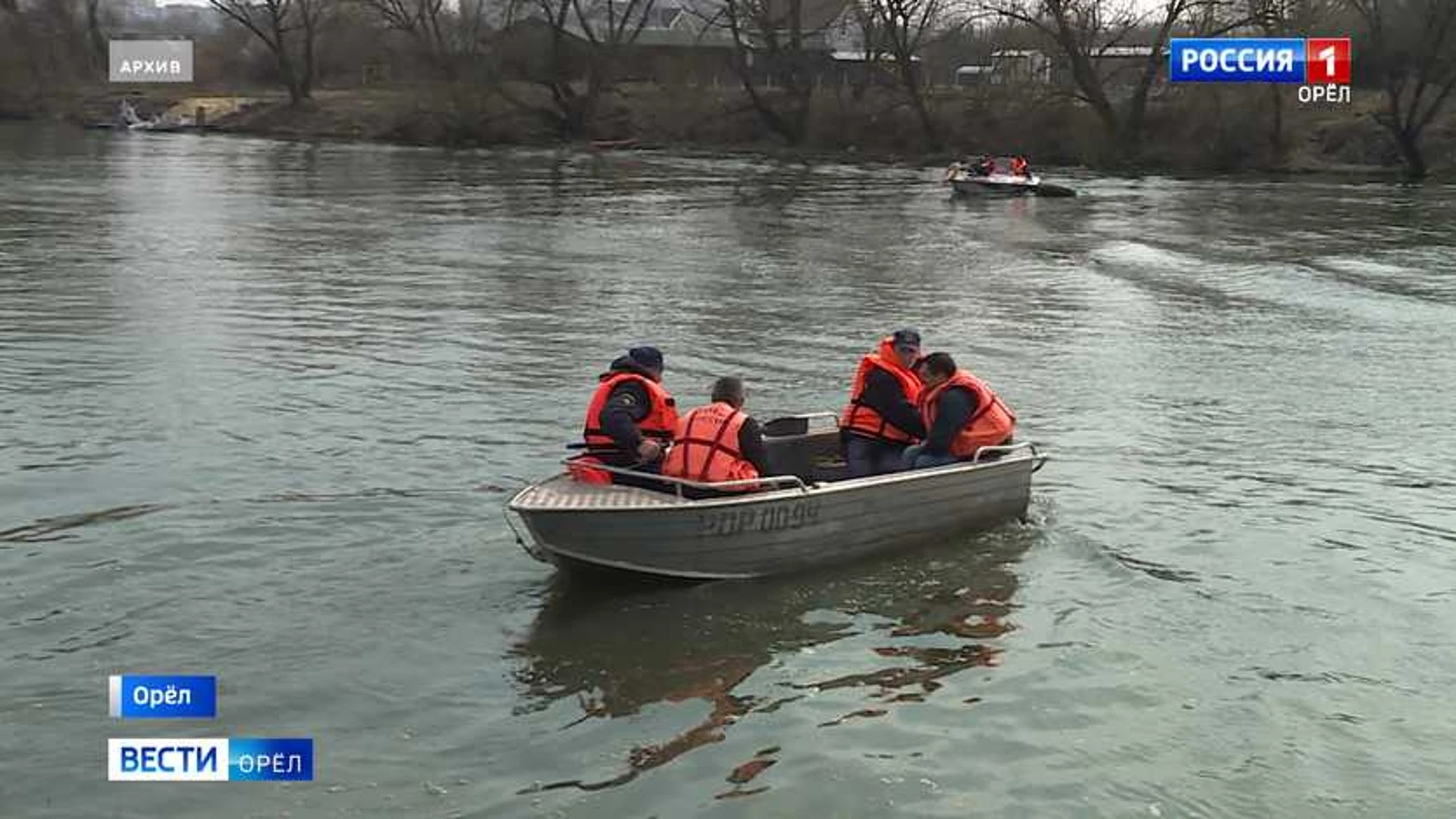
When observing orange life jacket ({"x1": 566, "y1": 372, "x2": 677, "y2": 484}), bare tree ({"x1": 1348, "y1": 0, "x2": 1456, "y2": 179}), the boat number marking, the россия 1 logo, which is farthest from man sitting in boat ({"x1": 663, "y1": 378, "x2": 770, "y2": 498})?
the россия 1 logo

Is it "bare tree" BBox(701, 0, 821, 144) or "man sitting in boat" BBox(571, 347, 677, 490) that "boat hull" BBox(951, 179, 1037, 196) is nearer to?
"bare tree" BBox(701, 0, 821, 144)

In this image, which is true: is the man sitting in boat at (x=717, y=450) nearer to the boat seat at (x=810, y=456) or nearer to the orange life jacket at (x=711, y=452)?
the orange life jacket at (x=711, y=452)

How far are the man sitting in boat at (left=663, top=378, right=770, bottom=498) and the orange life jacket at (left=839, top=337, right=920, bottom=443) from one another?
174cm

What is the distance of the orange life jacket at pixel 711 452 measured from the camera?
31.3ft

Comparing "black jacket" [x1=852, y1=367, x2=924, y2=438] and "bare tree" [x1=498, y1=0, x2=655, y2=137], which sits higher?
"bare tree" [x1=498, y1=0, x2=655, y2=137]

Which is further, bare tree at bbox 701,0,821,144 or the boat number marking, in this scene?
bare tree at bbox 701,0,821,144

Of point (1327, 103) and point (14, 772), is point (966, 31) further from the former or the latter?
point (14, 772)

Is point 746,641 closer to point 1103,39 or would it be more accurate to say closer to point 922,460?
point 922,460

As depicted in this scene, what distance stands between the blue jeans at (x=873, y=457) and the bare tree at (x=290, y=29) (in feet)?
226

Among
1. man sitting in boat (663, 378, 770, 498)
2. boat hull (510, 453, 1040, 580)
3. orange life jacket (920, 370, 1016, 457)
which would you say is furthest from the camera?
orange life jacket (920, 370, 1016, 457)

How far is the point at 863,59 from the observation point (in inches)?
2721

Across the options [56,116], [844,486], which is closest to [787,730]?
[844,486]

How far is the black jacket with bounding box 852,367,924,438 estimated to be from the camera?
11.2 metres

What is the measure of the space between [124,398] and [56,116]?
229ft
